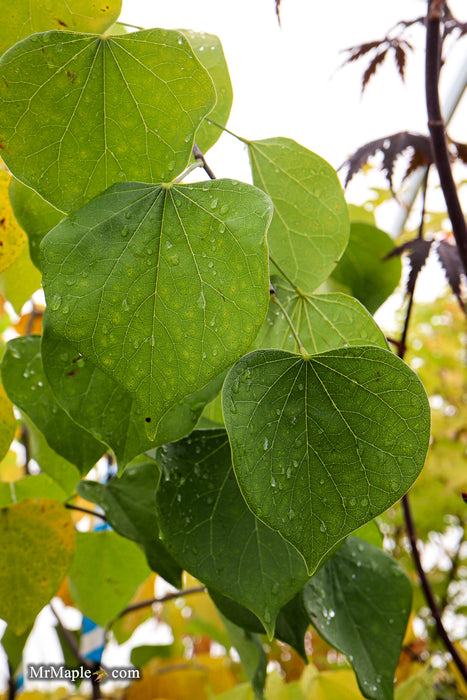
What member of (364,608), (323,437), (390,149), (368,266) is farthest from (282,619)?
(390,149)

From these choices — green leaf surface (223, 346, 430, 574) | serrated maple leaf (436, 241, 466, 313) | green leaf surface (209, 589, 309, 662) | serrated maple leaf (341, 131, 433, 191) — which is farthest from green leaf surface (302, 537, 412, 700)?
serrated maple leaf (341, 131, 433, 191)

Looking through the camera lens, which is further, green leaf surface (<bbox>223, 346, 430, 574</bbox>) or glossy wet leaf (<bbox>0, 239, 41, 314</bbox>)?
glossy wet leaf (<bbox>0, 239, 41, 314</bbox>)

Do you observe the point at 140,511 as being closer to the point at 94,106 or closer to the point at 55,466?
the point at 55,466

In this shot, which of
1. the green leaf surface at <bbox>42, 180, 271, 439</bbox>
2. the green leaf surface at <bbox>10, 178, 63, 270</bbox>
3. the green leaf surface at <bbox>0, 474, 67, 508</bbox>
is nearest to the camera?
the green leaf surface at <bbox>42, 180, 271, 439</bbox>

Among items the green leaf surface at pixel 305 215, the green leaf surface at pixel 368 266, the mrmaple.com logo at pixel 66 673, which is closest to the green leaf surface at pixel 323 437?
the green leaf surface at pixel 305 215

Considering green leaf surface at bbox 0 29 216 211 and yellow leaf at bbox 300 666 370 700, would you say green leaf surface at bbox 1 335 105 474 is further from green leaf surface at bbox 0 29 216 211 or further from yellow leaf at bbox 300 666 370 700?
yellow leaf at bbox 300 666 370 700

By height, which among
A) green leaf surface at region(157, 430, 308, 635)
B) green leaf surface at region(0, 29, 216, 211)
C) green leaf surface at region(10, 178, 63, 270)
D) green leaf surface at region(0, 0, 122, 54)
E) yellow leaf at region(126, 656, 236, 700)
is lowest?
yellow leaf at region(126, 656, 236, 700)
